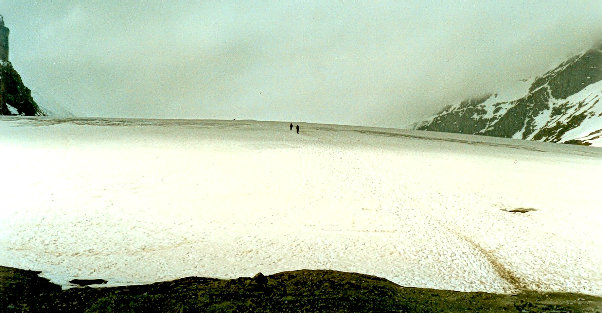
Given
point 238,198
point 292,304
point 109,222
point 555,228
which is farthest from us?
point 238,198

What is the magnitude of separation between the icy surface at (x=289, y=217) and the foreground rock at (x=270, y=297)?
1.49 m

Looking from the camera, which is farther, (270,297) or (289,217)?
(289,217)

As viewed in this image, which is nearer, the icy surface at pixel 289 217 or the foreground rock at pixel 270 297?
the foreground rock at pixel 270 297

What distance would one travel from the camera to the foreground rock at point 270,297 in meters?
12.1

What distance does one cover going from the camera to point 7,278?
14.1 metres

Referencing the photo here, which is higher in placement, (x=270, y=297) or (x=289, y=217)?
(x=270, y=297)

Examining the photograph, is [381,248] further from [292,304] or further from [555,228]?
[555,228]

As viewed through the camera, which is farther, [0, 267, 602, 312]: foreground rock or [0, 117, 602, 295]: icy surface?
[0, 117, 602, 295]: icy surface

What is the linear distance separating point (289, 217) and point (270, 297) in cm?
1158

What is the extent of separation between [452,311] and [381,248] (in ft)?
25.6

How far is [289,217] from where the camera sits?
24.7m

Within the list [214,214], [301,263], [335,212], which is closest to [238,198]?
[214,214]

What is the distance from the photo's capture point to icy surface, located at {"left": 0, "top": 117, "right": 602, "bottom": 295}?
17875 millimetres

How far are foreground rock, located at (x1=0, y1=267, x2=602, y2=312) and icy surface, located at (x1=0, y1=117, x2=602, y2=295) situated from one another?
149 cm
